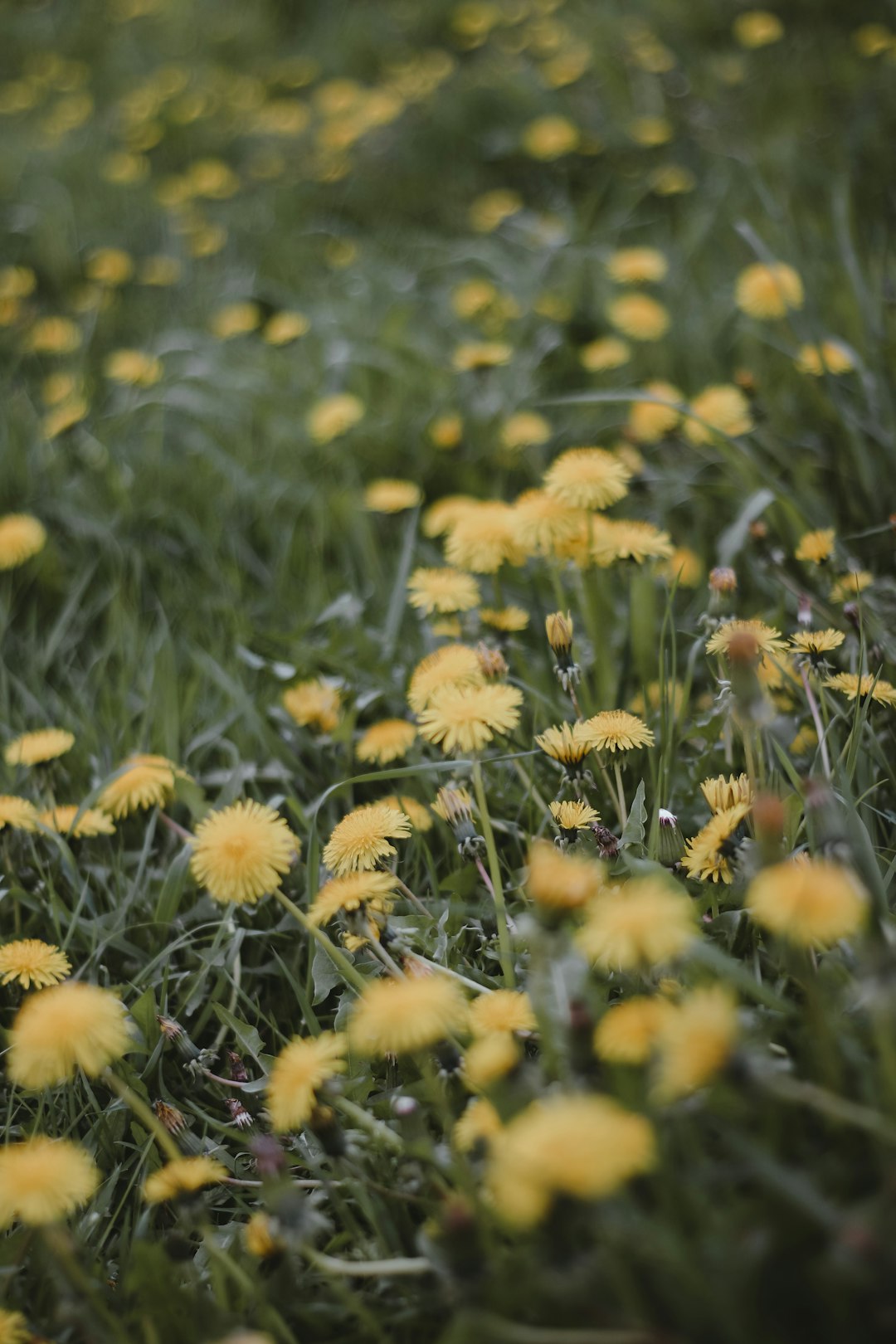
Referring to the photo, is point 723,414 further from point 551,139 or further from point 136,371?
Answer: point 551,139

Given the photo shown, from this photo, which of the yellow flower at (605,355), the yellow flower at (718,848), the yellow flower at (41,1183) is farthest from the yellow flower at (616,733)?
the yellow flower at (605,355)

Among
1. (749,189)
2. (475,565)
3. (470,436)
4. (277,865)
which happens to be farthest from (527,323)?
(277,865)

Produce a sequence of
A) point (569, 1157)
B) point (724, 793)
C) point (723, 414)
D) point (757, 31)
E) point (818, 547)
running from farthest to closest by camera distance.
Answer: point (757, 31)
point (723, 414)
point (818, 547)
point (724, 793)
point (569, 1157)

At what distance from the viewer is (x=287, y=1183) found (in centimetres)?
82

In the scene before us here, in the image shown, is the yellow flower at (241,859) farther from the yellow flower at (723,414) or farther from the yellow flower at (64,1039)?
the yellow flower at (723,414)

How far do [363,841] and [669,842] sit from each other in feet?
1.03

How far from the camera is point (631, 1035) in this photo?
678 mm

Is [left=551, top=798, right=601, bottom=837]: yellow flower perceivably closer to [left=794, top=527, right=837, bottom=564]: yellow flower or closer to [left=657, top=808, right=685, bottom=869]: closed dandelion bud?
[left=657, top=808, right=685, bottom=869]: closed dandelion bud

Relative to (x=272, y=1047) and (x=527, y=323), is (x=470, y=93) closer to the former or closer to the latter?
(x=527, y=323)

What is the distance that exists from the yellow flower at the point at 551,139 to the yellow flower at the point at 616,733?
2171 millimetres

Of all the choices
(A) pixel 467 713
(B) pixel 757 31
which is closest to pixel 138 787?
(A) pixel 467 713

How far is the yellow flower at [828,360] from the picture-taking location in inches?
67.0

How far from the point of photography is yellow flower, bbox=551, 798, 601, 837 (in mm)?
1048

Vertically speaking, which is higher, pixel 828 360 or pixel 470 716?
pixel 470 716
